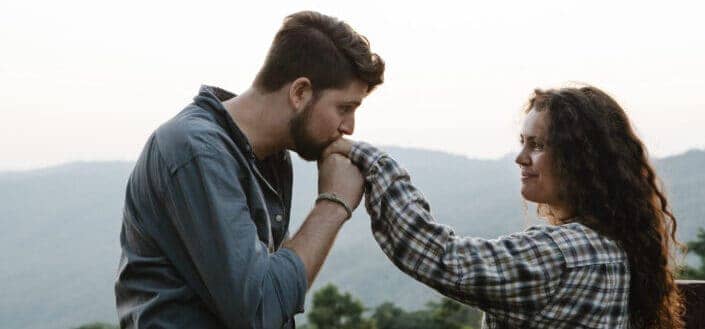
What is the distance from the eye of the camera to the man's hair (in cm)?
212

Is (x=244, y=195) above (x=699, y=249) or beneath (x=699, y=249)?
above

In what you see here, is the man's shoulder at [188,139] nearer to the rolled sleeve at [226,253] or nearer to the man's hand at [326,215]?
the rolled sleeve at [226,253]

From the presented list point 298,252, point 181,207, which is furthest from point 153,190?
point 298,252

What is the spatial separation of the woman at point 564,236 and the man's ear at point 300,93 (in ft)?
0.56

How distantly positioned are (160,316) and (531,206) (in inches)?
49.8

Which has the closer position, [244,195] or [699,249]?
[244,195]

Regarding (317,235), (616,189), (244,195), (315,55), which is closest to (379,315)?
(616,189)

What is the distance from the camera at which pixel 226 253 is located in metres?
1.67

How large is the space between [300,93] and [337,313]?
13.4 meters

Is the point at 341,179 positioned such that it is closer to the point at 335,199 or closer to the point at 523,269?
the point at 335,199

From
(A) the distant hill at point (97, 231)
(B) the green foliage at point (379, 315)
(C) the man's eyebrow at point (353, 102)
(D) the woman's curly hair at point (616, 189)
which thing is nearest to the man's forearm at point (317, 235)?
(C) the man's eyebrow at point (353, 102)

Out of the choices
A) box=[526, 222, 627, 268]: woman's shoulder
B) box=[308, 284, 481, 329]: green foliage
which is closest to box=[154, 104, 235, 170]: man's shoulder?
box=[526, 222, 627, 268]: woman's shoulder

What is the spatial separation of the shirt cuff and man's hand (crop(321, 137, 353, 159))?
0.01m

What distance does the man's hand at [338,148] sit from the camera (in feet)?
7.23
